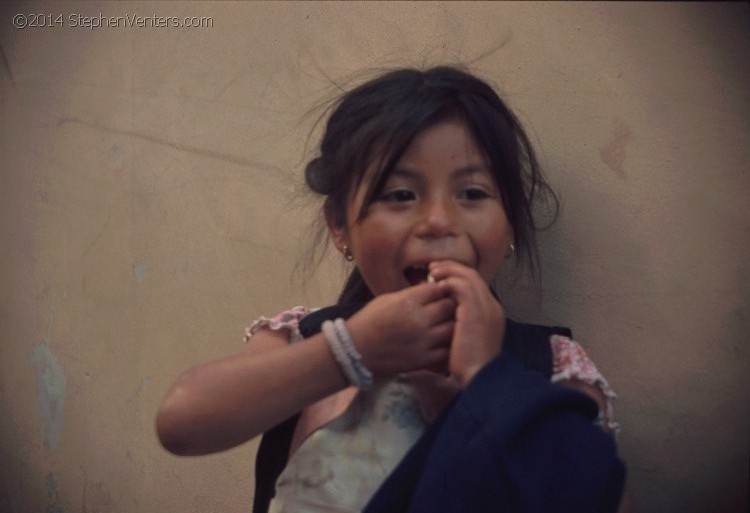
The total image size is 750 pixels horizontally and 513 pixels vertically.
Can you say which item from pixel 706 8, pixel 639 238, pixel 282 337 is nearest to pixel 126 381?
pixel 282 337

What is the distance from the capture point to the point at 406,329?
0.81m

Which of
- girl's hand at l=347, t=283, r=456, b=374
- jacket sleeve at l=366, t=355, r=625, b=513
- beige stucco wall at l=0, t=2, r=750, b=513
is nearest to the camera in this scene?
jacket sleeve at l=366, t=355, r=625, b=513

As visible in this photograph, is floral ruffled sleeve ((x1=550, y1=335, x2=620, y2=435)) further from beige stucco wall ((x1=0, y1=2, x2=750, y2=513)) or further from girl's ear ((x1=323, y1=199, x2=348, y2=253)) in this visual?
girl's ear ((x1=323, y1=199, x2=348, y2=253))

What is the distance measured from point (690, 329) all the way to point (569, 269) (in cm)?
16

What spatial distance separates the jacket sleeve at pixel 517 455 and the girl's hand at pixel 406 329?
3.4 inches

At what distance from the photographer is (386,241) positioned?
879 mm

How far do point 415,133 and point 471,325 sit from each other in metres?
0.23

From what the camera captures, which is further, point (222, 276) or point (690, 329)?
point (222, 276)

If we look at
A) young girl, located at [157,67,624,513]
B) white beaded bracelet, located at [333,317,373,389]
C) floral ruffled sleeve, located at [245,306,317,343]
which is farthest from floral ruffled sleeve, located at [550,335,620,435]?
floral ruffled sleeve, located at [245,306,317,343]

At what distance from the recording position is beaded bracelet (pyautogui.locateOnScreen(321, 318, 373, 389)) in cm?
83

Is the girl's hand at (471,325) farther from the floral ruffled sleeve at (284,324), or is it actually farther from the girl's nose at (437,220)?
the floral ruffled sleeve at (284,324)

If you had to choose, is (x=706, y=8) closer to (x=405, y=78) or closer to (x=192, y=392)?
(x=405, y=78)

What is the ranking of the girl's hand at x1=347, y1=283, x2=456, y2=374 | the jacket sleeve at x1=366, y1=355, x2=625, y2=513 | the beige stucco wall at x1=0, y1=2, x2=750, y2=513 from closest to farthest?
1. the jacket sleeve at x1=366, y1=355, x2=625, y2=513
2. the girl's hand at x1=347, y1=283, x2=456, y2=374
3. the beige stucco wall at x1=0, y1=2, x2=750, y2=513

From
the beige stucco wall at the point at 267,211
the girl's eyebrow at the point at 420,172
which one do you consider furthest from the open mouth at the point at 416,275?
the beige stucco wall at the point at 267,211
